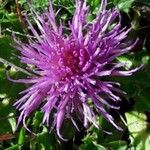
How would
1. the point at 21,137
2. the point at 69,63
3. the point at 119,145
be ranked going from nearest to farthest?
1. the point at 69,63
2. the point at 119,145
3. the point at 21,137

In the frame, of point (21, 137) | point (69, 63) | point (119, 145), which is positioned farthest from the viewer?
point (21, 137)

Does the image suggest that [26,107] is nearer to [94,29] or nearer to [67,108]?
[67,108]

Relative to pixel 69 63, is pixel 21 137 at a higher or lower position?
lower

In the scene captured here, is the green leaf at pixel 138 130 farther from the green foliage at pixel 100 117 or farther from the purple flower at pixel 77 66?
the purple flower at pixel 77 66

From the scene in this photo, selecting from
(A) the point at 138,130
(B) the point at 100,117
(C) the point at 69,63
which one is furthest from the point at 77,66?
(A) the point at 138,130

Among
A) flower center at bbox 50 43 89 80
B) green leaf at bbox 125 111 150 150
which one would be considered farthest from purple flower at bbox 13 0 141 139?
green leaf at bbox 125 111 150 150

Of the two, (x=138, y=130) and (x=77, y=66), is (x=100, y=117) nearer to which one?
(x=138, y=130)

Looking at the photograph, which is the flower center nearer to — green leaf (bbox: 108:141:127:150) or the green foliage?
the green foliage

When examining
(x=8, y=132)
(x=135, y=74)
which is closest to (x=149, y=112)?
(x=135, y=74)
